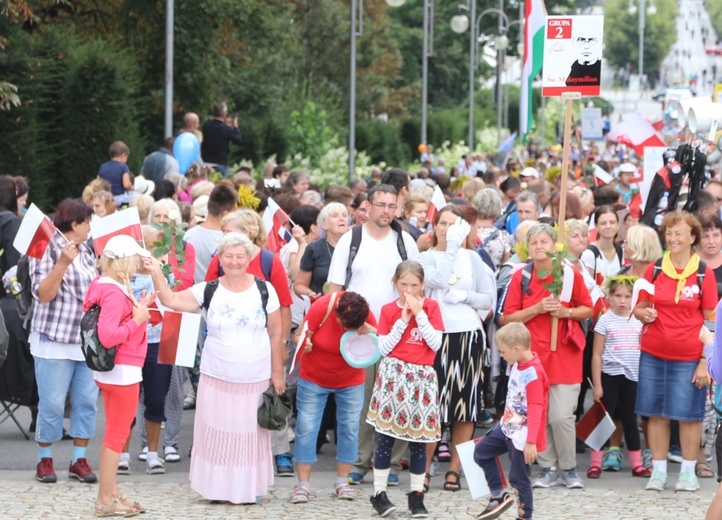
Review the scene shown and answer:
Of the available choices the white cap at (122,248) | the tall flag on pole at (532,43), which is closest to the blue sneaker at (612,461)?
the white cap at (122,248)

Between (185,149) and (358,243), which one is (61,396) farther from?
(185,149)

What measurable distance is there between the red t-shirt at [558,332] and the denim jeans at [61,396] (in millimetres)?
2803

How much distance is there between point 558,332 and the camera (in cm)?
955

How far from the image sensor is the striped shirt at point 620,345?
33.2ft

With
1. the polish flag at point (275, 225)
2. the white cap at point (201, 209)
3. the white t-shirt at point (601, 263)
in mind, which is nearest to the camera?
the polish flag at point (275, 225)

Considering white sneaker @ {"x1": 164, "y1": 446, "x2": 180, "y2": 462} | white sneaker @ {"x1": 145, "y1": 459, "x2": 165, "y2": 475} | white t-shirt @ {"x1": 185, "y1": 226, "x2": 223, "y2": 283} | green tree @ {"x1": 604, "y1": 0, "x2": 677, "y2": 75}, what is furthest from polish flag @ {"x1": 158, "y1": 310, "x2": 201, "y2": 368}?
green tree @ {"x1": 604, "y1": 0, "x2": 677, "y2": 75}

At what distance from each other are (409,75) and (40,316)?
66.1m

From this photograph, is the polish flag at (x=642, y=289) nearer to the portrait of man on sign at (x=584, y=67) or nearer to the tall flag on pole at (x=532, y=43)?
the portrait of man on sign at (x=584, y=67)

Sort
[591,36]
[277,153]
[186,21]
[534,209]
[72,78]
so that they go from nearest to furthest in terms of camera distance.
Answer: [591,36], [534,209], [72,78], [186,21], [277,153]

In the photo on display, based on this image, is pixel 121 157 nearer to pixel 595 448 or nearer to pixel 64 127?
pixel 64 127

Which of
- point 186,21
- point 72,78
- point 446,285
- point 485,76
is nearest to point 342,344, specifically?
point 446,285

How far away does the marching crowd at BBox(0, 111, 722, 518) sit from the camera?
848 centimetres

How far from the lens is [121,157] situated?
1684 centimetres

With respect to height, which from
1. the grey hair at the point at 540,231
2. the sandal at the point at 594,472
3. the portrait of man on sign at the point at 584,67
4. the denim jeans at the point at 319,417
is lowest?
the sandal at the point at 594,472
